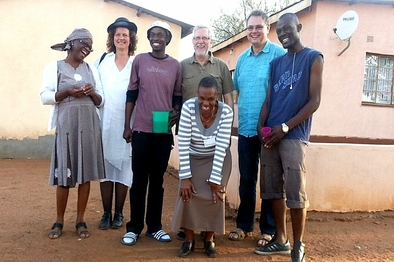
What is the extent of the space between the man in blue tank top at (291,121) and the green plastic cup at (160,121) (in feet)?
3.05

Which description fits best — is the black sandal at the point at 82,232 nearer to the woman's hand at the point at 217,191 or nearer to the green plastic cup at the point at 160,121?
the green plastic cup at the point at 160,121

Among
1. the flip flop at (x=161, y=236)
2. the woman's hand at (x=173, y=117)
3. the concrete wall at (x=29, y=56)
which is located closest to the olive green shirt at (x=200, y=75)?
A: the woman's hand at (x=173, y=117)

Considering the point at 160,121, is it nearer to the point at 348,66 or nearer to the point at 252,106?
the point at 252,106

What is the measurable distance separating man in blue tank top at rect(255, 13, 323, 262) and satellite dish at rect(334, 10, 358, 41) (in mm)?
5602

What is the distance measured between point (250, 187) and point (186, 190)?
2.91 ft

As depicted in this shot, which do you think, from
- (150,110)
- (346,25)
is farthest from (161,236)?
(346,25)

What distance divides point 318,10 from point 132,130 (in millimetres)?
6561

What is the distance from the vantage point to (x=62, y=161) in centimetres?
384

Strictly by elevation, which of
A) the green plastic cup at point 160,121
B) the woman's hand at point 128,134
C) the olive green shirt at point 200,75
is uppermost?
the olive green shirt at point 200,75

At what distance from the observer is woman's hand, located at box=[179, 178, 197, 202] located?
356cm

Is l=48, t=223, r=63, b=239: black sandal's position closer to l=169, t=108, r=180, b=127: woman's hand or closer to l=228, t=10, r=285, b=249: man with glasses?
l=169, t=108, r=180, b=127: woman's hand

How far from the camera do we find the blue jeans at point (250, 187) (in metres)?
4.05

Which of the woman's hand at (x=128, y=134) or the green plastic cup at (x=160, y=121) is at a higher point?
the green plastic cup at (x=160, y=121)

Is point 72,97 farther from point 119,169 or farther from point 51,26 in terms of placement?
point 51,26
